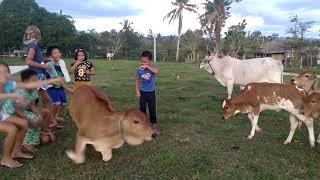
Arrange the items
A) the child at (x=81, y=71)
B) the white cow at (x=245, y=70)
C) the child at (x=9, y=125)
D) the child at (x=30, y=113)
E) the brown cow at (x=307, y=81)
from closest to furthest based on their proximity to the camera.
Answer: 1. the child at (x=9, y=125)
2. the child at (x=30, y=113)
3. the child at (x=81, y=71)
4. the brown cow at (x=307, y=81)
5. the white cow at (x=245, y=70)

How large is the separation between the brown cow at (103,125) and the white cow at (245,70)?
22.1 feet

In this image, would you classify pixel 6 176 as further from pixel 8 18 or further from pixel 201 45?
pixel 8 18

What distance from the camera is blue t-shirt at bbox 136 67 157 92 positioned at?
7.38 m

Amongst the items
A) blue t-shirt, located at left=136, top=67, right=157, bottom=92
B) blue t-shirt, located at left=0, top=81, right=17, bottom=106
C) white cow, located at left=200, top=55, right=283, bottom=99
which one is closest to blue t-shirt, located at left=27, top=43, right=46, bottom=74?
blue t-shirt, located at left=0, top=81, right=17, bottom=106

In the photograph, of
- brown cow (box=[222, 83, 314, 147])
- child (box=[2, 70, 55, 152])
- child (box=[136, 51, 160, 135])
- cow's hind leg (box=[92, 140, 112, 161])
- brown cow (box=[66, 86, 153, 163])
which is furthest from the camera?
child (box=[136, 51, 160, 135])

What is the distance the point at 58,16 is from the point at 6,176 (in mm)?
51309

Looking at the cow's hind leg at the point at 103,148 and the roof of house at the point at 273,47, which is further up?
the cow's hind leg at the point at 103,148

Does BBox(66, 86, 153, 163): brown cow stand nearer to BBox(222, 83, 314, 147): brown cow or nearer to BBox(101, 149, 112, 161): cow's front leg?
BBox(101, 149, 112, 161): cow's front leg

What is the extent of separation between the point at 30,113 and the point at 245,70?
23.8 feet

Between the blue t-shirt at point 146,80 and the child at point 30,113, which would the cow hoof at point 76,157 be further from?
the blue t-shirt at point 146,80

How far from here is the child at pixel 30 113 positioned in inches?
222

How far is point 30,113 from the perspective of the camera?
6.03m

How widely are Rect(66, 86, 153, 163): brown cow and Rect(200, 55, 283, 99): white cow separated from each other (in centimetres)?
673

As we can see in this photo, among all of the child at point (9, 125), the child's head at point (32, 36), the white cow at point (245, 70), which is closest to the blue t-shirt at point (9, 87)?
the child at point (9, 125)
